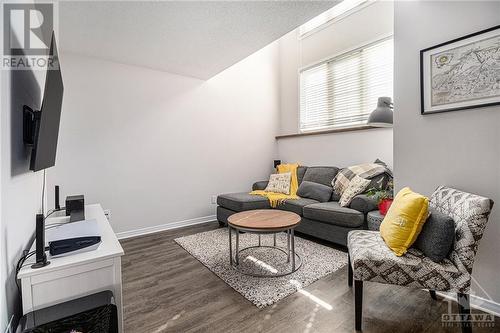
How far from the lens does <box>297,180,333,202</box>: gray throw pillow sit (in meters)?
3.30

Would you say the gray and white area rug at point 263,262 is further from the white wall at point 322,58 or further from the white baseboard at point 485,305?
the white wall at point 322,58

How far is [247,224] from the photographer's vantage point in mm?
2158

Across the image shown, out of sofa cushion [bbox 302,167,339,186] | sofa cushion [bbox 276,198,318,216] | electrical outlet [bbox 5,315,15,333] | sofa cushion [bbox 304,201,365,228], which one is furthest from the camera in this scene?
sofa cushion [bbox 302,167,339,186]

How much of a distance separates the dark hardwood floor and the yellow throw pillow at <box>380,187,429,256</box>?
494 mm

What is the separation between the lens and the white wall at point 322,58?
10.8 ft

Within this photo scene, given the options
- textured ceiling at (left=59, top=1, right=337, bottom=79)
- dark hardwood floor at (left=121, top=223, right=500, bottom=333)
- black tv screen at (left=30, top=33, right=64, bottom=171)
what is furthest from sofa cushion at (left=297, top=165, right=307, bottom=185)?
black tv screen at (left=30, top=33, right=64, bottom=171)

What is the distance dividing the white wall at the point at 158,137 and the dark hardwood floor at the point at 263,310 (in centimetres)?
137

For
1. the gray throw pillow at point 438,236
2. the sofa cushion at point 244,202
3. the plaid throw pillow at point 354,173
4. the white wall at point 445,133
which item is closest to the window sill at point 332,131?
the plaid throw pillow at point 354,173

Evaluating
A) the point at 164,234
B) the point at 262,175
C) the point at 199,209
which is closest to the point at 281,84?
the point at 262,175

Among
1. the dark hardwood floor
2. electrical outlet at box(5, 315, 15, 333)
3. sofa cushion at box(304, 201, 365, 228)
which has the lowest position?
the dark hardwood floor

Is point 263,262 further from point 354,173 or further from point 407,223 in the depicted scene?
point 354,173

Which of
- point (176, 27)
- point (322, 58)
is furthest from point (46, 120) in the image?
point (322, 58)

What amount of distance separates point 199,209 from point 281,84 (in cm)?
293

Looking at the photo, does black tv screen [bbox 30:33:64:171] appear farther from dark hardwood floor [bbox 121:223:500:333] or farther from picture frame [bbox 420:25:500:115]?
picture frame [bbox 420:25:500:115]
